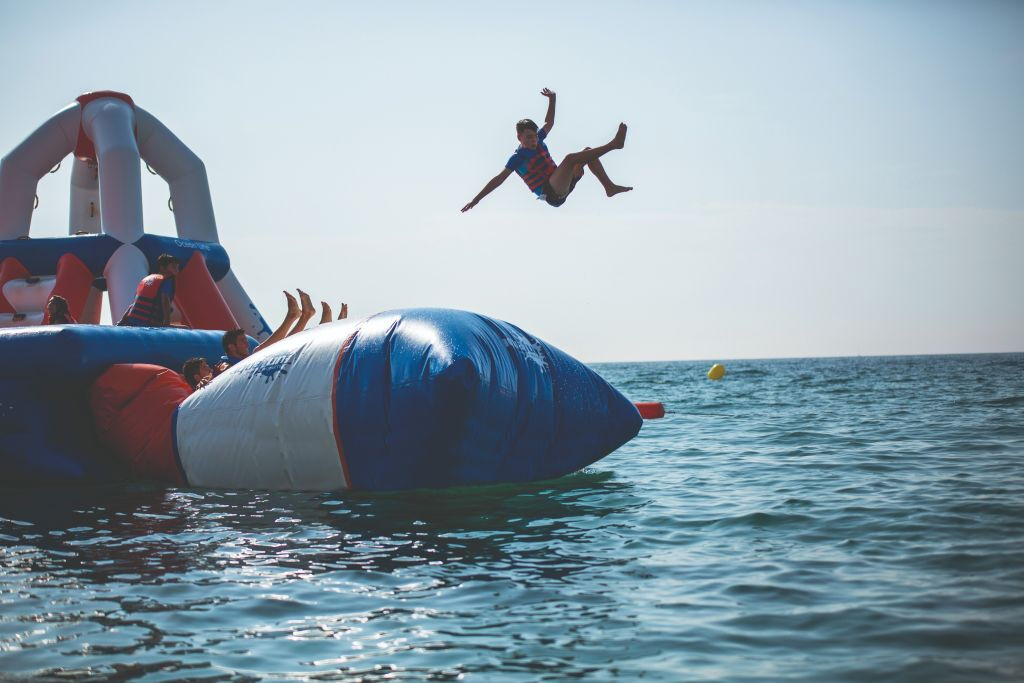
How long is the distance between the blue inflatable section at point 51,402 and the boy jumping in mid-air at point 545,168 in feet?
13.9

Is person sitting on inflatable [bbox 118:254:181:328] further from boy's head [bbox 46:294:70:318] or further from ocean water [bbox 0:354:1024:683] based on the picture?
ocean water [bbox 0:354:1024:683]

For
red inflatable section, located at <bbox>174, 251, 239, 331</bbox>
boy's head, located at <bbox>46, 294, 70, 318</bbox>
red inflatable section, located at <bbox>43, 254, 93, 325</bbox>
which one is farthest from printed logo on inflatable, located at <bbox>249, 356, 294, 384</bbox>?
red inflatable section, located at <bbox>174, 251, 239, 331</bbox>

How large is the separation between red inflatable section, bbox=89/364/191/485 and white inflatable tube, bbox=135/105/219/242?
8.45 meters

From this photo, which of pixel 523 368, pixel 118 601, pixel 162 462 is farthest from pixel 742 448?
pixel 118 601

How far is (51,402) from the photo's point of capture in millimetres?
9578

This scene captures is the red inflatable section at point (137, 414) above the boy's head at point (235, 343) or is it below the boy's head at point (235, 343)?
below

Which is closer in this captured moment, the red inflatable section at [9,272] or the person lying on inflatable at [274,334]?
the person lying on inflatable at [274,334]

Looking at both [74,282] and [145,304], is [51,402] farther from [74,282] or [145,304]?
[74,282]

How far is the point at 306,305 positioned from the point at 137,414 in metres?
6.19

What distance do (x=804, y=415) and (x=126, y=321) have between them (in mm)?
12062

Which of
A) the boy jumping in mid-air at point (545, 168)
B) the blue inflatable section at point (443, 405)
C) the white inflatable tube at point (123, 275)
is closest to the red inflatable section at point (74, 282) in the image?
the white inflatable tube at point (123, 275)

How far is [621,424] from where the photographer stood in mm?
9531

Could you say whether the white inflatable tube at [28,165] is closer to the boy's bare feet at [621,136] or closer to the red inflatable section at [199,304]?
the red inflatable section at [199,304]

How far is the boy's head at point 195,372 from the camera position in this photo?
1023cm
